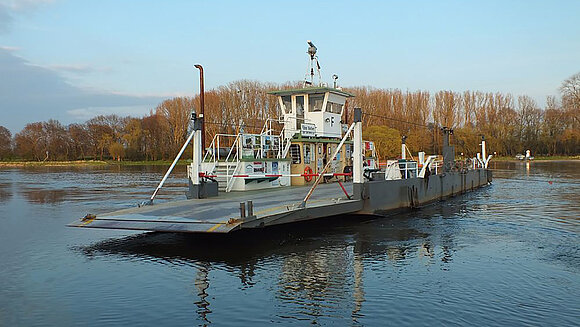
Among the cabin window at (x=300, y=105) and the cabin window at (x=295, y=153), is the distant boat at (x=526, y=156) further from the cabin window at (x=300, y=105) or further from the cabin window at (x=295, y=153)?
the cabin window at (x=295, y=153)

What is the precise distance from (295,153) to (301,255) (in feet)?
29.3

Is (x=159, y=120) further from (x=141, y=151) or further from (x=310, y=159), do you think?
(x=310, y=159)

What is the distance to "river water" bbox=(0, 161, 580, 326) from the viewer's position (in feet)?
24.8

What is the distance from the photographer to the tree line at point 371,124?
68.8 metres

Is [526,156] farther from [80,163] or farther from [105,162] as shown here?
[80,163]

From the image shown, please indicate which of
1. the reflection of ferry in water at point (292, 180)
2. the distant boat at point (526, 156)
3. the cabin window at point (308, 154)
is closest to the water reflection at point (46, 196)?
the reflection of ferry in water at point (292, 180)

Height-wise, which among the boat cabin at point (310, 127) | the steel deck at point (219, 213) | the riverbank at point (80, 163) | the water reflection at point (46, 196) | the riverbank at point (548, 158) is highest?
the boat cabin at point (310, 127)

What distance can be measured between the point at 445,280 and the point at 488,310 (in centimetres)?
178

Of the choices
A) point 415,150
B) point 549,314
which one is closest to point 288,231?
point 549,314

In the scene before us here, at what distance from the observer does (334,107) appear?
21.4 metres

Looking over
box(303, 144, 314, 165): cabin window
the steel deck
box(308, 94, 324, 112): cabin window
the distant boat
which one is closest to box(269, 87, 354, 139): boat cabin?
box(308, 94, 324, 112): cabin window

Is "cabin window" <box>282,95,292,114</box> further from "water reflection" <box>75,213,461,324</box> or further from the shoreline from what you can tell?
the shoreline

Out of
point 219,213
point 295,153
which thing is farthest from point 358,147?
point 295,153

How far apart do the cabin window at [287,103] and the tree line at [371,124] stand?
138ft
